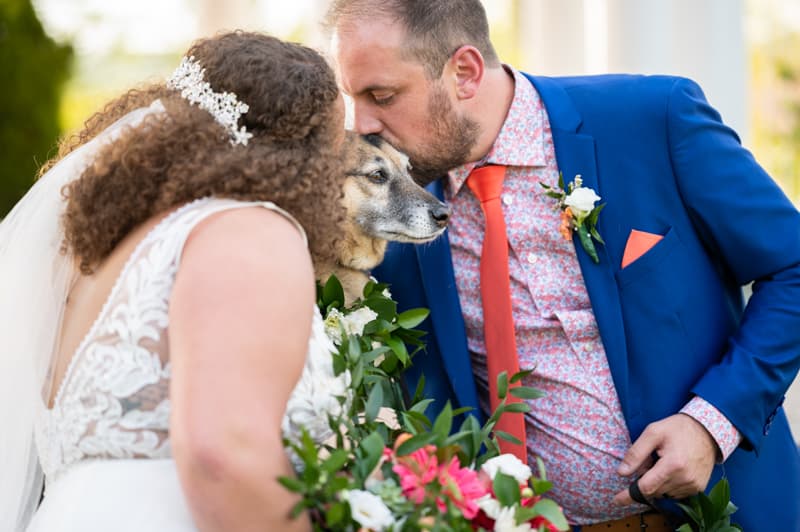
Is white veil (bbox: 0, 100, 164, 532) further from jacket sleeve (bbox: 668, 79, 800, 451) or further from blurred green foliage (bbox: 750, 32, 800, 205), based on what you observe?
blurred green foliage (bbox: 750, 32, 800, 205)

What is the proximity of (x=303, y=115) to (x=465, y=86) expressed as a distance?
43.3 inches

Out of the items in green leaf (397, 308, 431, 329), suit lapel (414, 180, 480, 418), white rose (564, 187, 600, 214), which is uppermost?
white rose (564, 187, 600, 214)

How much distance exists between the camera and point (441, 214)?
8.76ft

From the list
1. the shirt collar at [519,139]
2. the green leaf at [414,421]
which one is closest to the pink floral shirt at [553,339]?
the shirt collar at [519,139]

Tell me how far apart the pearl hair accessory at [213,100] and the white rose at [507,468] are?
0.74 meters

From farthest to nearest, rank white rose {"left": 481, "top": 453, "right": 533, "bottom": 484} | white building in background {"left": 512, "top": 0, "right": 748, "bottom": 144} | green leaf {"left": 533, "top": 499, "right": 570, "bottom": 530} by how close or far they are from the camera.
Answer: white building in background {"left": 512, "top": 0, "right": 748, "bottom": 144} < white rose {"left": 481, "top": 453, "right": 533, "bottom": 484} < green leaf {"left": 533, "top": 499, "right": 570, "bottom": 530}

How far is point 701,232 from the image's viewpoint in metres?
2.47

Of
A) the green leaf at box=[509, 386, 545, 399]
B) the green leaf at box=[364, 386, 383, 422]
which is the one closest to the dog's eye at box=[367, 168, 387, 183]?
the green leaf at box=[509, 386, 545, 399]

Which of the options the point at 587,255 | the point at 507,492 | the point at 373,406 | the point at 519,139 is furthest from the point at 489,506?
the point at 519,139

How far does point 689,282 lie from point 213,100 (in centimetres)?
136

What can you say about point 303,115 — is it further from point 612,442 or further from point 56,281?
point 612,442

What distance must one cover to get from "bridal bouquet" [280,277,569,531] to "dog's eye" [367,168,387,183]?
1.09m

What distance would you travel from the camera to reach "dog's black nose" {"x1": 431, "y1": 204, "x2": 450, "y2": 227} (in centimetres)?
265

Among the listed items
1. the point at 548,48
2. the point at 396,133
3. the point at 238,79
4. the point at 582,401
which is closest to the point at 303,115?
the point at 238,79
